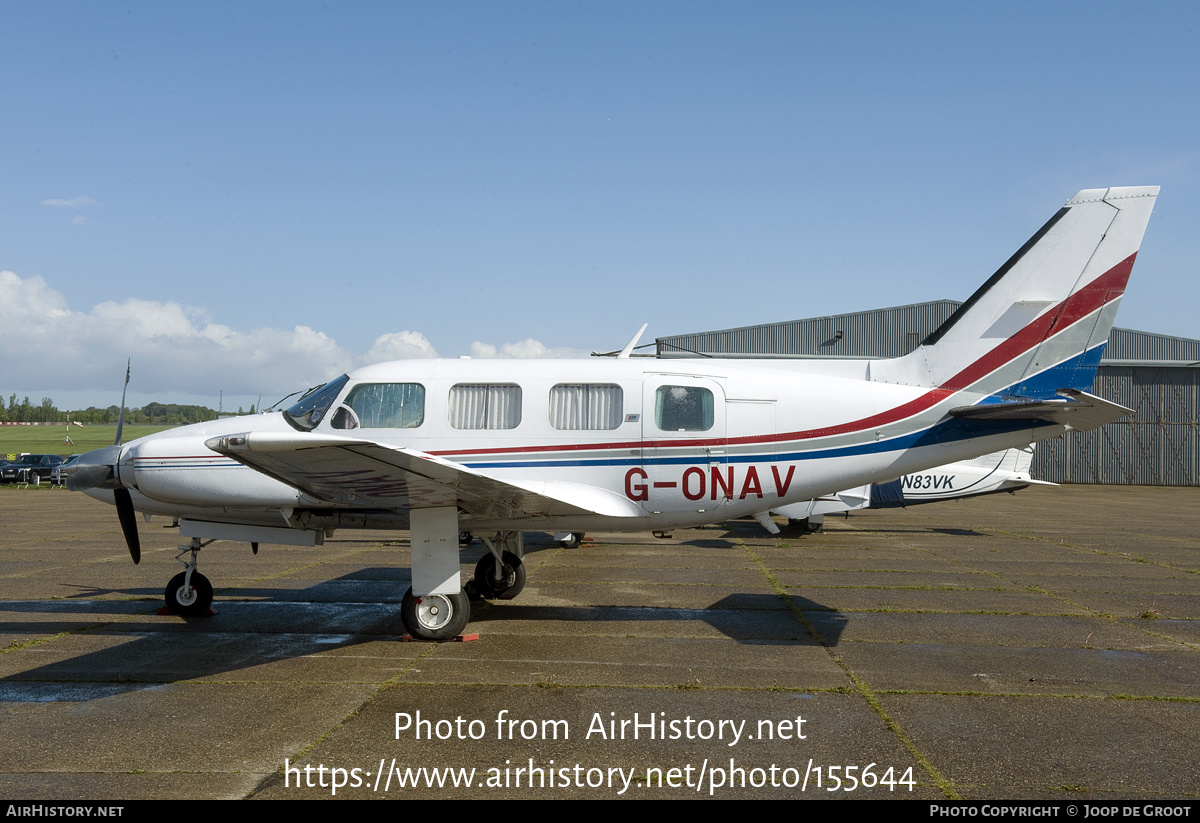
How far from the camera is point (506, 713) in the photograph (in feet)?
20.1

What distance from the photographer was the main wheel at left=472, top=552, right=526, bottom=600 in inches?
419

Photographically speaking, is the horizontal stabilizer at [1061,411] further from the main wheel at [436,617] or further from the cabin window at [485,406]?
the main wheel at [436,617]

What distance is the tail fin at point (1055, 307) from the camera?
888 cm

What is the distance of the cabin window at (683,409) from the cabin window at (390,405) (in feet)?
9.10

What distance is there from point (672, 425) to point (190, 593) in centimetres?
631

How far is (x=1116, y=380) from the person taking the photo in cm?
4438

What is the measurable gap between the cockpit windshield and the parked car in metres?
36.8

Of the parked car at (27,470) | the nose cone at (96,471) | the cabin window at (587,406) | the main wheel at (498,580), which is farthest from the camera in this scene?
the parked car at (27,470)

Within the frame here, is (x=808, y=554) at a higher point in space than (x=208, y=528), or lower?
lower

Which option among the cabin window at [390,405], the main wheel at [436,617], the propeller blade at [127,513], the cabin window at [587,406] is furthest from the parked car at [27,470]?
the cabin window at [587,406]

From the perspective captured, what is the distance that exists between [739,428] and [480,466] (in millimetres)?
2982

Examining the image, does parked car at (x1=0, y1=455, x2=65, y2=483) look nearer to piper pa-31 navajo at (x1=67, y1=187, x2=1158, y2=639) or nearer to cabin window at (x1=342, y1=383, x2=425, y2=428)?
piper pa-31 navajo at (x1=67, y1=187, x2=1158, y2=639)
